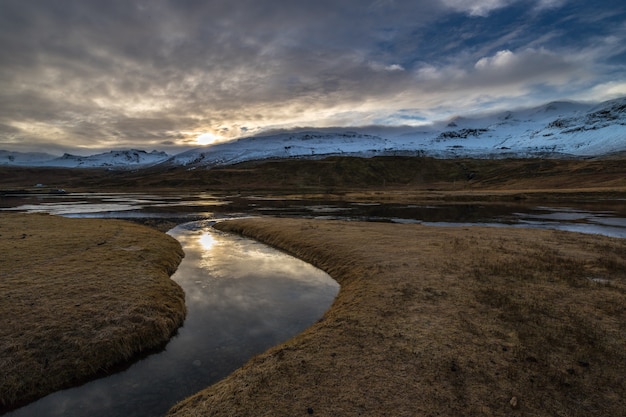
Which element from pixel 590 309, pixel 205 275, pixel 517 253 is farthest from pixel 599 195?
pixel 205 275

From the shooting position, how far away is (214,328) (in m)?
18.6

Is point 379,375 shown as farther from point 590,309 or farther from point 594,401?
point 590,309

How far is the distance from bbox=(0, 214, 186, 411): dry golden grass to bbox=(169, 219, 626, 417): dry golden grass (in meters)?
6.11

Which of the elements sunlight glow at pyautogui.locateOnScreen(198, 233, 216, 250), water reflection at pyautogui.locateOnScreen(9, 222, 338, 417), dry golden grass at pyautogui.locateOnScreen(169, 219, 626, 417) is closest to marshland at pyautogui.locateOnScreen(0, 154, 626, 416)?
dry golden grass at pyautogui.locateOnScreen(169, 219, 626, 417)

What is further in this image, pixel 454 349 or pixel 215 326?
pixel 215 326

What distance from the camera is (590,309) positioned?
16953 millimetres

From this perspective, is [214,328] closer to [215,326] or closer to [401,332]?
[215,326]

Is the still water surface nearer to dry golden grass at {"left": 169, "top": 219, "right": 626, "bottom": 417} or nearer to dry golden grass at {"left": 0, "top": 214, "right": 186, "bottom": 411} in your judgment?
dry golden grass at {"left": 0, "top": 214, "right": 186, "bottom": 411}

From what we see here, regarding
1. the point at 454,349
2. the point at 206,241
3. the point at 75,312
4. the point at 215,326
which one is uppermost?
the point at 75,312

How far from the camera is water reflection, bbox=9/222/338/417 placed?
498 inches

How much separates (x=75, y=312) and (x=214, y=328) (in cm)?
690

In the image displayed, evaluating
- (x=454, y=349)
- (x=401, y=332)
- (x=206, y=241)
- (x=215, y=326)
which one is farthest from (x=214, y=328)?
(x=206, y=241)

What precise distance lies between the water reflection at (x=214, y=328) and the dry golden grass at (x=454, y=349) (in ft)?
5.60

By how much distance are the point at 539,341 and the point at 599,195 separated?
126220mm
